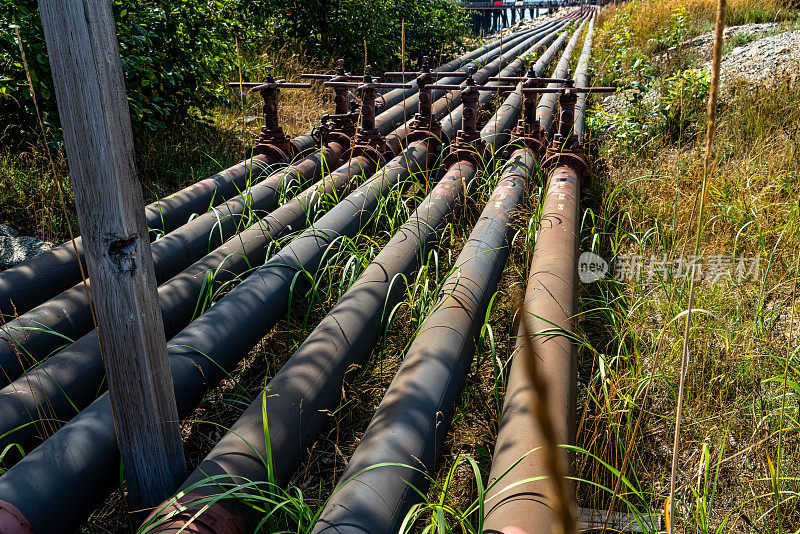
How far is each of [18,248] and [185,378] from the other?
2.29 meters

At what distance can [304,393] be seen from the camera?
7.31 ft

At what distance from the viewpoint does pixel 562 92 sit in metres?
4.52

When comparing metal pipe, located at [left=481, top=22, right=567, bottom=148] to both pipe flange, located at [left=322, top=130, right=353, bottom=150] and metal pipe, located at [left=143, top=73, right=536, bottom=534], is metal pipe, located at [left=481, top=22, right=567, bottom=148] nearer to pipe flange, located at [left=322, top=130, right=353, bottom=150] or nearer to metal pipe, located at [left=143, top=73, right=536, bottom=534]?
pipe flange, located at [left=322, top=130, right=353, bottom=150]

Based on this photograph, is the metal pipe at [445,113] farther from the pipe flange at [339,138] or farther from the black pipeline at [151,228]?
the black pipeline at [151,228]

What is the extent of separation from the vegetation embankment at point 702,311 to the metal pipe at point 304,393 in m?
0.98

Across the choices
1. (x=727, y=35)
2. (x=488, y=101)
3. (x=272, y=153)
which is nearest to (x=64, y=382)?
(x=272, y=153)

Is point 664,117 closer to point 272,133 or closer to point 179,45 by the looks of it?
point 272,133

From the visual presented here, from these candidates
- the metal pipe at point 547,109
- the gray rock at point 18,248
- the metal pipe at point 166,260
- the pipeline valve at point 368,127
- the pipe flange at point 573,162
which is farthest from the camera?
the metal pipe at point 547,109

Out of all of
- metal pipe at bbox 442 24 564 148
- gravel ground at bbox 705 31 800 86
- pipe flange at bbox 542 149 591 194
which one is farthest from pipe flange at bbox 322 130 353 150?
gravel ground at bbox 705 31 800 86

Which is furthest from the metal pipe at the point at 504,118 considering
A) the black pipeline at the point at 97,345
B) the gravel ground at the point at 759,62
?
the black pipeline at the point at 97,345

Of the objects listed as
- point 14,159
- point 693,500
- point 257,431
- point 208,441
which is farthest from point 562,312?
point 14,159

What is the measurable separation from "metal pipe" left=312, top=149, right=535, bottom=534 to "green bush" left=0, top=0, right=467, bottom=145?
5.98 ft

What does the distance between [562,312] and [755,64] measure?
541 cm

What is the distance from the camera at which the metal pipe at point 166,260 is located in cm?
256
